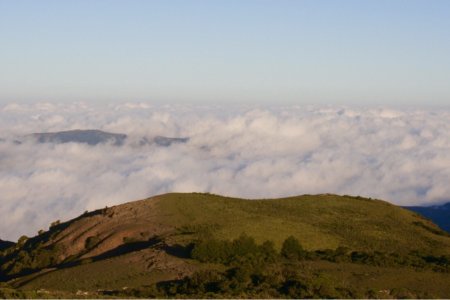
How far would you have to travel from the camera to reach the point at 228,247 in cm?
4944

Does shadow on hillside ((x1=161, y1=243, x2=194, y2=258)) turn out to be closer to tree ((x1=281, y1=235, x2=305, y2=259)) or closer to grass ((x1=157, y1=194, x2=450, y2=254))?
grass ((x1=157, y1=194, x2=450, y2=254))

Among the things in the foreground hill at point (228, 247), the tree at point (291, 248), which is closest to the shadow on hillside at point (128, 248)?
the foreground hill at point (228, 247)

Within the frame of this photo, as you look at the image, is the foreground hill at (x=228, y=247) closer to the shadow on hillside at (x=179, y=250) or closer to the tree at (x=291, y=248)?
the shadow on hillside at (x=179, y=250)

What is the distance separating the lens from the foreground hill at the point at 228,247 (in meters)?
40.2

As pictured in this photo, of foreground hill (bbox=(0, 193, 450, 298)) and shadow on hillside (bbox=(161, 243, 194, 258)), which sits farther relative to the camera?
shadow on hillside (bbox=(161, 243, 194, 258))

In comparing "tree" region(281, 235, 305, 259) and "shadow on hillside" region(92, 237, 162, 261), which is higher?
"tree" region(281, 235, 305, 259)

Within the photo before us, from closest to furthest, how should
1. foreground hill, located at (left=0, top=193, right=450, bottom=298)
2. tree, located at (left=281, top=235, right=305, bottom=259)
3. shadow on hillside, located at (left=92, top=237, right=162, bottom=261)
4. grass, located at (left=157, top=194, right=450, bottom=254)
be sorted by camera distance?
foreground hill, located at (left=0, top=193, right=450, bottom=298)
tree, located at (left=281, top=235, right=305, bottom=259)
shadow on hillside, located at (left=92, top=237, right=162, bottom=261)
grass, located at (left=157, top=194, right=450, bottom=254)

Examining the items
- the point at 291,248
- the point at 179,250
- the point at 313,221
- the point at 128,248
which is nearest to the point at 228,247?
the point at 179,250

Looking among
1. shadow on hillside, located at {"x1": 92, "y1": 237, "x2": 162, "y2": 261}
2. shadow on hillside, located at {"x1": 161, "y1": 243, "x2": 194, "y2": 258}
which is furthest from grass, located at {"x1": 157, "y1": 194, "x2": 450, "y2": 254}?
shadow on hillside, located at {"x1": 161, "y1": 243, "x2": 194, "y2": 258}

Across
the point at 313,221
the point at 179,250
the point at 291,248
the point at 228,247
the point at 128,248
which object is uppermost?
the point at 228,247

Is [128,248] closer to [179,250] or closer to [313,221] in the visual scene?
[179,250]

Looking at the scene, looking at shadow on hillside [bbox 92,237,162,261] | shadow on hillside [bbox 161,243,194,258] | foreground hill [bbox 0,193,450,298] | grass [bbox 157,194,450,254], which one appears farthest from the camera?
grass [bbox 157,194,450,254]

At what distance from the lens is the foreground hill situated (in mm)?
40250

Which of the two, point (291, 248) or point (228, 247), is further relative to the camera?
point (291, 248)
